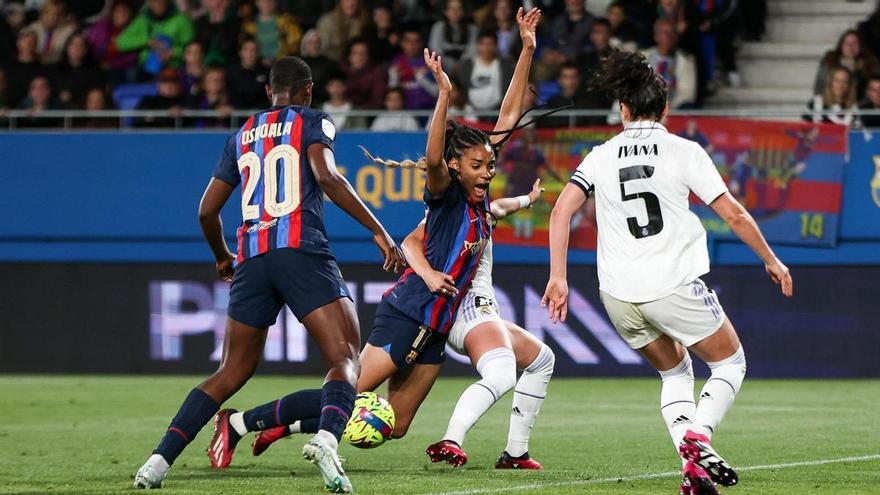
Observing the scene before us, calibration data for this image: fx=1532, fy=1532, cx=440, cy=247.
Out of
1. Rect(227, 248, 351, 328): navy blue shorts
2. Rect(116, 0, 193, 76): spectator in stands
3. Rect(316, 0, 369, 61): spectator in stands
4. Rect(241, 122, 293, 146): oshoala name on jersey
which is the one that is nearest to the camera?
Rect(227, 248, 351, 328): navy blue shorts

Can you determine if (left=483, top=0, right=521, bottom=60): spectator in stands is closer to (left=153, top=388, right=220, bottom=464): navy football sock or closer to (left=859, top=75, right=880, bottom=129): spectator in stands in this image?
(left=859, top=75, right=880, bottom=129): spectator in stands

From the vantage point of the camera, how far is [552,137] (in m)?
15.9

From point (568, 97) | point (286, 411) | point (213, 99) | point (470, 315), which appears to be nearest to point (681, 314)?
point (470, 315)

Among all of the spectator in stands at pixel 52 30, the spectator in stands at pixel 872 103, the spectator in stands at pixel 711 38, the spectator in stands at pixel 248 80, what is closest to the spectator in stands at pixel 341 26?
the spectator in stands at pixel 248 80

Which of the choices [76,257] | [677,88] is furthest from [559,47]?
[76,257]

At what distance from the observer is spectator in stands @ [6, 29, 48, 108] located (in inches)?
712

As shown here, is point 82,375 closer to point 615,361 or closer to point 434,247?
point 615,361

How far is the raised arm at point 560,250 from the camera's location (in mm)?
6926

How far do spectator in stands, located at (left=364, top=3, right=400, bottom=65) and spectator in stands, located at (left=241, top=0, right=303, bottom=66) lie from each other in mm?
883

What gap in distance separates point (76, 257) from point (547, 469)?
9961 mm

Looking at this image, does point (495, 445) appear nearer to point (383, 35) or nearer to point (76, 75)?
point (383, 35)

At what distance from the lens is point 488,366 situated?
832 cm

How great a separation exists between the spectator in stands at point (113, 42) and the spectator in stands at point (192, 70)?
794 millimetres

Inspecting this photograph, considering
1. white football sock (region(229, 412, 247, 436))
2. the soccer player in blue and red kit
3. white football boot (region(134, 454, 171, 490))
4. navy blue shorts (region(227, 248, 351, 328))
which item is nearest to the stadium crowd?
white football sock (region(229, 412, 247, 436))
